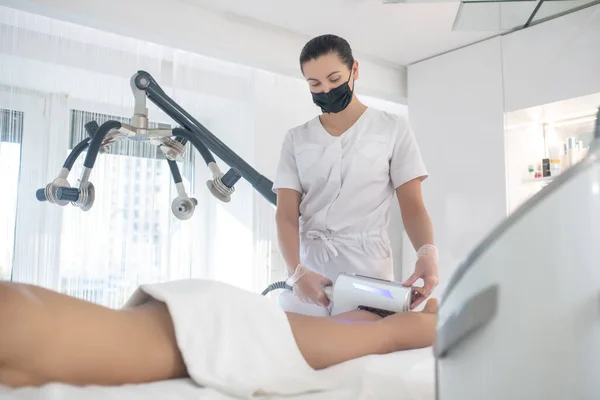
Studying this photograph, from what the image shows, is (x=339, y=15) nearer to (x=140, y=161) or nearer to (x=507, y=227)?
(x=140, y=161)

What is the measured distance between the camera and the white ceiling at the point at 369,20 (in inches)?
97.3

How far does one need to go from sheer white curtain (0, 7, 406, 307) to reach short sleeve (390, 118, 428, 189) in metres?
1.35

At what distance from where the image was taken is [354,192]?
1.53 metres

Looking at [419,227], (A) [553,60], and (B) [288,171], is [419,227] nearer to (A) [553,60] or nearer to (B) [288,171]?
(B) [288,171]

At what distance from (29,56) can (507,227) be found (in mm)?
2239

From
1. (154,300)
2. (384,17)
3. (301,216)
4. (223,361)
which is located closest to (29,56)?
(301,216)

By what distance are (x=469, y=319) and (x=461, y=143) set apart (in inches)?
106

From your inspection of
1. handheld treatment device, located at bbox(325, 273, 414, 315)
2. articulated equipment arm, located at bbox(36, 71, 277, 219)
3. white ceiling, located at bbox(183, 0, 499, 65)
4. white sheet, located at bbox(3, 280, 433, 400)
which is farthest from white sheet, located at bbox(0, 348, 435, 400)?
white ceiling, located at bbox(183, 0, 499, 65)

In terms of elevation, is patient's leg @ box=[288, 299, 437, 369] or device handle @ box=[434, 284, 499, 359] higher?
device handle @ box=[434, 284, 499, 359]

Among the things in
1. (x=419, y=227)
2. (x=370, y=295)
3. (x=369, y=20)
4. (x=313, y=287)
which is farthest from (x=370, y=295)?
(x=369, y=20)

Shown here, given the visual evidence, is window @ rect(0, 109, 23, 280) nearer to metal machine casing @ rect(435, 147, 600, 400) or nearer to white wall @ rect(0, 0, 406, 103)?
white wall @ rect(0, 0, 406, 103)

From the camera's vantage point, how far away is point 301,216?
1.62 metres

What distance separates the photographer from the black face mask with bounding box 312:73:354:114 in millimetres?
1574

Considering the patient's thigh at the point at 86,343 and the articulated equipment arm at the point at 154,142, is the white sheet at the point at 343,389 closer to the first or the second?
the patient's thigh at the point at 86,343
